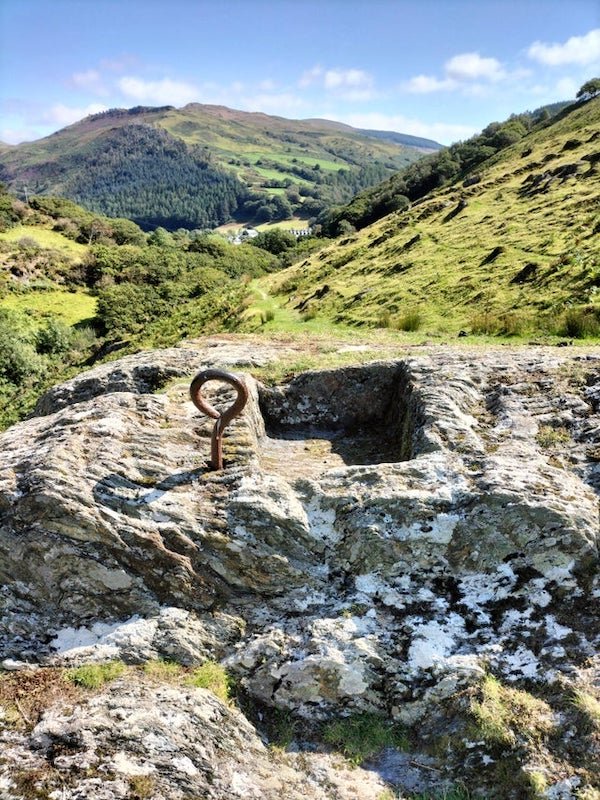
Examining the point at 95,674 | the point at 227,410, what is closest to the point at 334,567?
the point at 227,410

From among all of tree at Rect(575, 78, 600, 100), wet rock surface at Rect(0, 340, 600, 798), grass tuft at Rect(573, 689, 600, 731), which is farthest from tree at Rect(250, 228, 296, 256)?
grass tuft at Rect(573, 689, 600, 731)

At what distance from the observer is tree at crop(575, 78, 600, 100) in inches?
3039

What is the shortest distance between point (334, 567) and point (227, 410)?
2918 mm

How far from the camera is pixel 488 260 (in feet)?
98.4

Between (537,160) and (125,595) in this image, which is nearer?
(125,595)

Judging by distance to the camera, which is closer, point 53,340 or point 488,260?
point 488,260

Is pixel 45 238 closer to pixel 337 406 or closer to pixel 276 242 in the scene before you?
pixel 276 242

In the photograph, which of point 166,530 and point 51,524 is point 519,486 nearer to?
point 166,530

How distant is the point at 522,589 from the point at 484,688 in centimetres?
145

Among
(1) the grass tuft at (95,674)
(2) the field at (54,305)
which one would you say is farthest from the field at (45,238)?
(1) the grass tuft at (95,674)

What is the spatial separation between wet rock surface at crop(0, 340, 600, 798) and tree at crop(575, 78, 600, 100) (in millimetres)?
91000

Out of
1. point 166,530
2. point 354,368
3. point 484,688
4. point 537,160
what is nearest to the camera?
point 484,688

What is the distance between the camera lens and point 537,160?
183ft

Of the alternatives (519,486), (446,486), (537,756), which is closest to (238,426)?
(446,486)
